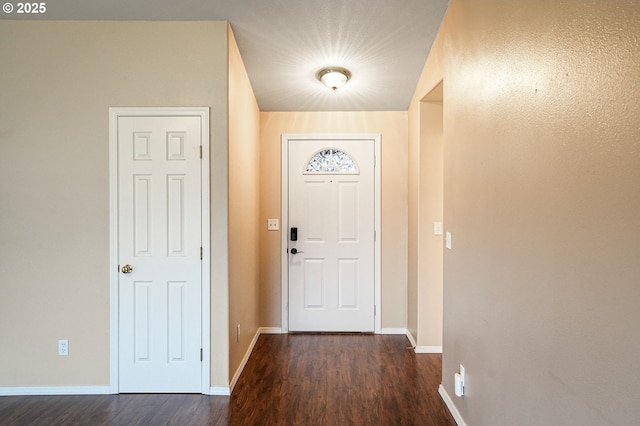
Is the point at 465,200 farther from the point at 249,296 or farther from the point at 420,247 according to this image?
the point at 249,296

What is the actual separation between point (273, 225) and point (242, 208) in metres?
0.85

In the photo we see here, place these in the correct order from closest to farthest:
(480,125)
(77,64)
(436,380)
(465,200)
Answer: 1. (480,125)
2. (465,200)
3. (77,64)
4. (436,380)

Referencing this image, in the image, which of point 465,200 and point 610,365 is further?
point 465,200

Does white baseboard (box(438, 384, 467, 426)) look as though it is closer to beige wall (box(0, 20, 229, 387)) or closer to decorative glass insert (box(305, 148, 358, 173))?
beige wall (box(0, 20, 229, 387))

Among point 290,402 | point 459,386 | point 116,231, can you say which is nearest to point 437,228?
point 459,386

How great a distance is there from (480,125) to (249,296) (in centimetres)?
237

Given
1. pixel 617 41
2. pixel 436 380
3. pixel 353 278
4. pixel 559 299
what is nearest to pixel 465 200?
pixel 559 299

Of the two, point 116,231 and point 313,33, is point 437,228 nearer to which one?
point 313,33

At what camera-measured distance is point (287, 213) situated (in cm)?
362

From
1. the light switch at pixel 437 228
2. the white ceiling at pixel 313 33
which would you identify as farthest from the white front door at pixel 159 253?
the light switch at pixel 437 228

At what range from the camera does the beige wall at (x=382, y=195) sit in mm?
3594

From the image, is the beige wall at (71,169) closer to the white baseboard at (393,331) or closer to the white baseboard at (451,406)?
the white baseboard at (451,406)

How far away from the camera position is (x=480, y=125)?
1745mm

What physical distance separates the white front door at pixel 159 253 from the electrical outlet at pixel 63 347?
1.23ft
